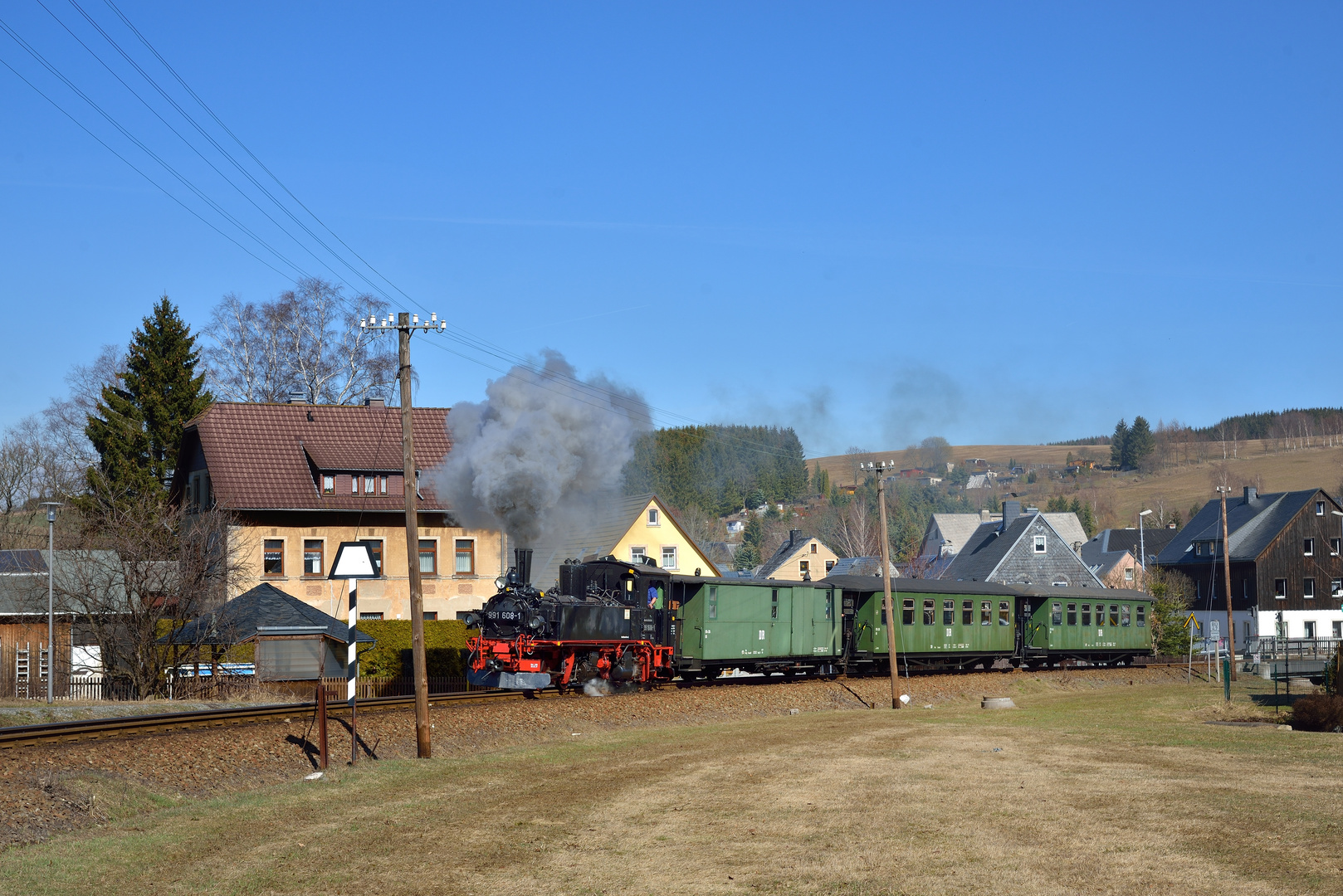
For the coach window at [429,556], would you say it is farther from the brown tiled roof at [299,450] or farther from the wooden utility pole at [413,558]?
the wooden utility pole at [413,558]

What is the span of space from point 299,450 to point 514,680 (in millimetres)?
25068

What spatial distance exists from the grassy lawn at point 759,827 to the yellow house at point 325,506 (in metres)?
26.8

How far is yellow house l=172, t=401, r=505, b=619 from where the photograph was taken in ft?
153

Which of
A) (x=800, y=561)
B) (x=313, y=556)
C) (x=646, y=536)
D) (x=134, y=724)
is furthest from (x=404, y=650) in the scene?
(x=800, y=561)

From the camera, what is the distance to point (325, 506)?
4697 centimetres

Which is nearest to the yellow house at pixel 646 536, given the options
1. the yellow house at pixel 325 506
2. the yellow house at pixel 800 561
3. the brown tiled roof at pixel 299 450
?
the yellow house at pixel 325 506

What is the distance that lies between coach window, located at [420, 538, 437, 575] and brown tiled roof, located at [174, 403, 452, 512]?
1801 mm

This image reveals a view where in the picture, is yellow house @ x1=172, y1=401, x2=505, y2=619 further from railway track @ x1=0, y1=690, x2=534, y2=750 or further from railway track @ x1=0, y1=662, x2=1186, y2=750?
railway track @ x1=0, y1=690, x2=534, y2=750

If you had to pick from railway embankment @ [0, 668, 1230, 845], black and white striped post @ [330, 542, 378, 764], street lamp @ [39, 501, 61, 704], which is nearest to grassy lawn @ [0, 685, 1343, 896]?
railway embankment @ [0, 668, 1230, 845]

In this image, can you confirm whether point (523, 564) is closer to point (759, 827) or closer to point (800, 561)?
point (759, 827)

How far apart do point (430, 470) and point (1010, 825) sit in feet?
120

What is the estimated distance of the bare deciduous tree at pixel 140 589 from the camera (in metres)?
33.1

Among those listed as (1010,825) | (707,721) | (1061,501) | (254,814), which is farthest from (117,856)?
(1061,501)

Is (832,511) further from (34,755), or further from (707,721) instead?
(34,755)
